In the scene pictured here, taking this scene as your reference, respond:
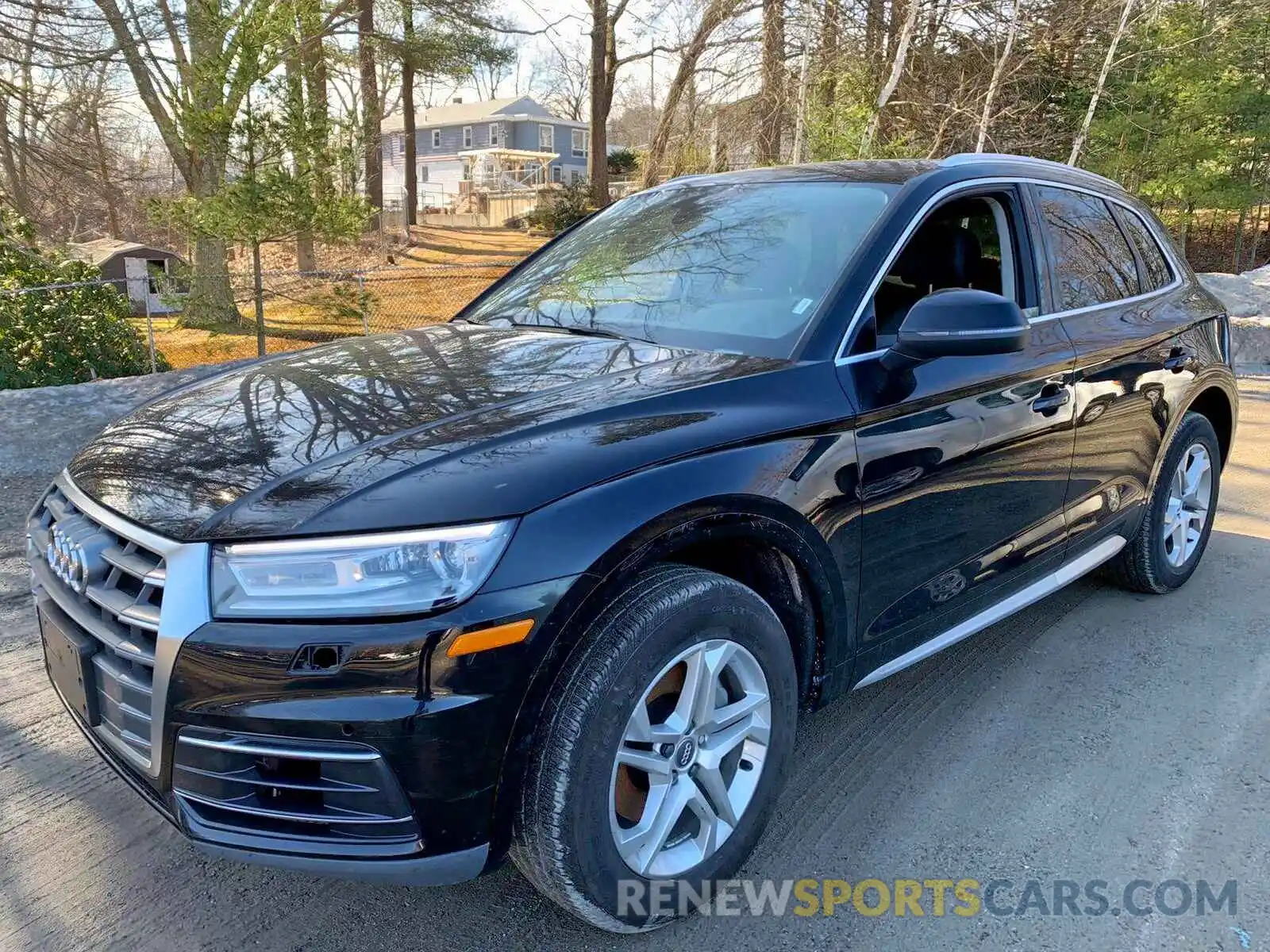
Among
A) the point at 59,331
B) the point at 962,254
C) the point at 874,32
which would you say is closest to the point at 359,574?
the point at 962,254

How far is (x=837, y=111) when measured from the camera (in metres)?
13.3

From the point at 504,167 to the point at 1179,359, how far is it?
52.2m

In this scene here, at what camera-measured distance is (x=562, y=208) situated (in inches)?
1095

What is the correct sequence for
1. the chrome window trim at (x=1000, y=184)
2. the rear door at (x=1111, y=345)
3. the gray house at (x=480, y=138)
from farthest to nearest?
the gray house at (x=480, y=138) → the rear door at (x=1111, y=345) → the chrome window trim at (x=1000, y=184)

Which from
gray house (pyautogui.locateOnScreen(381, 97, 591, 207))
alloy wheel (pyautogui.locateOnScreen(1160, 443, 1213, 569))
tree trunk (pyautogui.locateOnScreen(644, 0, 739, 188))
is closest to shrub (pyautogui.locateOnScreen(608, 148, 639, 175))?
gray house (pyautogui.locateOnScreen(381, 97, 591, 207))

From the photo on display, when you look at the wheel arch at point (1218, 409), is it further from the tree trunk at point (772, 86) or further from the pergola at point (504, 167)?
the pergola at point (504, 167)

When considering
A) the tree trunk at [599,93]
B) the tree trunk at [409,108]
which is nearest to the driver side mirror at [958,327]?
the tree trunk at [409,108]

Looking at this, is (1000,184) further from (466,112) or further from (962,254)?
(466,112)

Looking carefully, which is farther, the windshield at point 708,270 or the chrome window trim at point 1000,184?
the windshield at point 708,270

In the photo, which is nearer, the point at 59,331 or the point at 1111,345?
the point at 1111,345

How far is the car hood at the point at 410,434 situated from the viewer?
6.40 feet

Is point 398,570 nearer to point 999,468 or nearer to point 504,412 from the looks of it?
point 504,412

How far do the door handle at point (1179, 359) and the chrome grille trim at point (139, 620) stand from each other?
3.74 metres

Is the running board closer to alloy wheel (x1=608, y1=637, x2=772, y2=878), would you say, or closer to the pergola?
alloy wheel (x1=608, y1=637, x2=772, y2=878)
